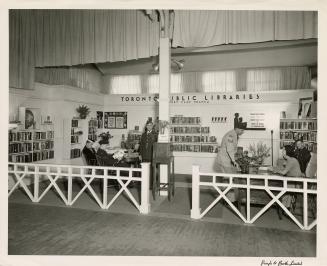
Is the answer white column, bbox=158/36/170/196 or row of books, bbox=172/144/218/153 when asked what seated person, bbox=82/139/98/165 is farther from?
row of books, bbox=172/144/218/153

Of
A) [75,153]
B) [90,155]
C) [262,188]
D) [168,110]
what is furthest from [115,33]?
[262,188]

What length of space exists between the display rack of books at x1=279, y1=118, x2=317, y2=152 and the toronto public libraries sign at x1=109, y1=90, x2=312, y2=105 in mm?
752

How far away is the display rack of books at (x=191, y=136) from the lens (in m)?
11.0

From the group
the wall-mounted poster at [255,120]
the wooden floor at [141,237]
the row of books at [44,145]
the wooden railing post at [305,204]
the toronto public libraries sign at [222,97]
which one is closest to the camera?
the wooden floor at [141,237]

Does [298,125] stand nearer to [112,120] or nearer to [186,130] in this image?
[186,130]

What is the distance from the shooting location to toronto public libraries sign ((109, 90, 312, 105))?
10.2 metres

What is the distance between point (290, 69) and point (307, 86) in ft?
2.86

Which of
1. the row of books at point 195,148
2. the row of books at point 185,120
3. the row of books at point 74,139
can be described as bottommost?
the row of books at point 195,148

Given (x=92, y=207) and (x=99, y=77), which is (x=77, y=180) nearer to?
(x=92, y=207)

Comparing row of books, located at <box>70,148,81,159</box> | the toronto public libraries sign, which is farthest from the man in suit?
row of books, located at <box>70,148,81,159</box>

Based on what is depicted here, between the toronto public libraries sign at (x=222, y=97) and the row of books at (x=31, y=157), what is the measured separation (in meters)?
3.70

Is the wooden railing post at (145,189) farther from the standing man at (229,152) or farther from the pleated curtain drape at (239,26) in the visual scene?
the pleated curtain drape at (239,26)

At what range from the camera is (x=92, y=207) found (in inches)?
245

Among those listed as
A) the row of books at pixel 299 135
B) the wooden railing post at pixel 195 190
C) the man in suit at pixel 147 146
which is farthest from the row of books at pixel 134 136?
the wooden railing post at pixel 195 190
